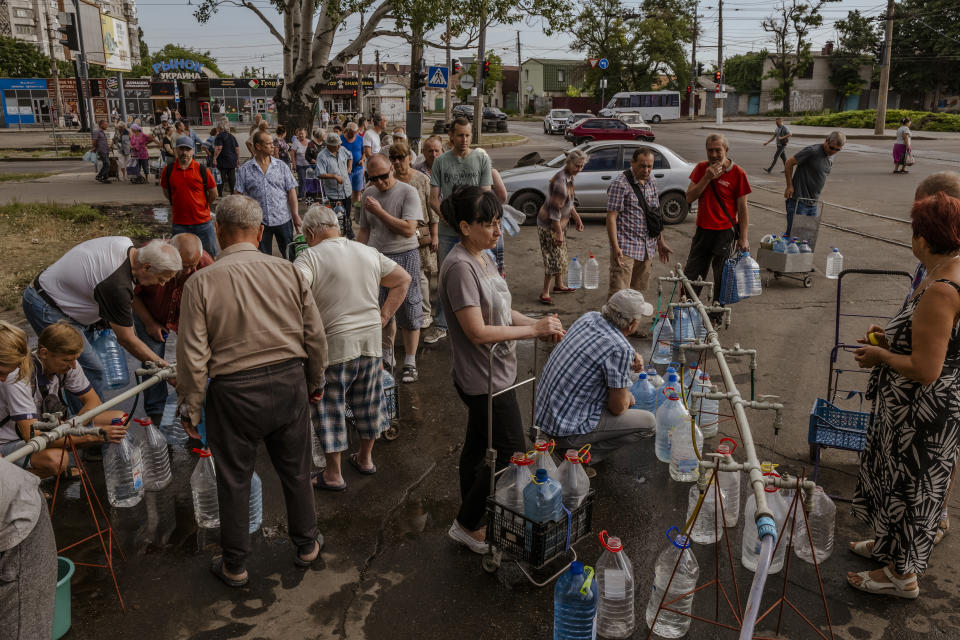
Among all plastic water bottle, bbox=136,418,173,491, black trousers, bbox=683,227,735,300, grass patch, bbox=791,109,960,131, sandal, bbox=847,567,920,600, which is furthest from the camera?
grass patch, bbox=791,109,960,131

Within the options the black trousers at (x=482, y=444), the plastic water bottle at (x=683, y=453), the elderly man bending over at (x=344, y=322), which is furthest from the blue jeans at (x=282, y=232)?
the plastic water bottle at (x=683, y=453)

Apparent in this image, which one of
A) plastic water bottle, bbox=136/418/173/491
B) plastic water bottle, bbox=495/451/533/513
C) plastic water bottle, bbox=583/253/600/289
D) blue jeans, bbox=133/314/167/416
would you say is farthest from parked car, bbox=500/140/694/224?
plastic water bottle, bbox=495/451/533/513

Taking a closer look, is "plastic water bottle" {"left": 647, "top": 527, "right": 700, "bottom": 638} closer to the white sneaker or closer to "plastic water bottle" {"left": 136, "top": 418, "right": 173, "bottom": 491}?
the white sneaker

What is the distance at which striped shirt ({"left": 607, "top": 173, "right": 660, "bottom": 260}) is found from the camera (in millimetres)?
7250

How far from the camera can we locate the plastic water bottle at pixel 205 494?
13.9ft

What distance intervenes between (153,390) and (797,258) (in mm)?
7988

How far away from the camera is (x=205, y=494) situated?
14.0 feet

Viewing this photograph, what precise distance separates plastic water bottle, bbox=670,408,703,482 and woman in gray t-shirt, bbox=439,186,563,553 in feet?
4.85

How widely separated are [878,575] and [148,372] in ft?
13.6

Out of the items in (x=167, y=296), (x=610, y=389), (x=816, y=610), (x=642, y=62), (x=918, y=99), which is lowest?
(x=816, y=610)

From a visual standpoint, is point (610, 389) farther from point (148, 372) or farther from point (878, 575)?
point (148, 372)

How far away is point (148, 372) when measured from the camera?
4.08m

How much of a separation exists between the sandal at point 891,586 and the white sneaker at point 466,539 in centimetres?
193

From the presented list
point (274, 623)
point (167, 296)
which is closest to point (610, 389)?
point (274, 623)
